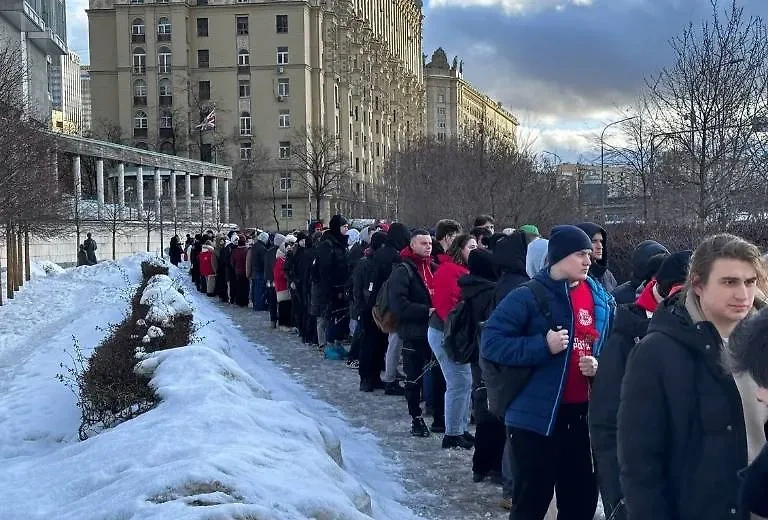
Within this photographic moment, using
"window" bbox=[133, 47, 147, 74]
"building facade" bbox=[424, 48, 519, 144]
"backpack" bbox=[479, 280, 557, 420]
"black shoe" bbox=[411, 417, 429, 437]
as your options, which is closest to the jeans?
"black shoe" bbox=[411, 417, 429, 437]

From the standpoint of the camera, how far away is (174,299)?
1330 centimetres

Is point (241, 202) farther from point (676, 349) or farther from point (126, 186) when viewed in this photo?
point (676, 349)

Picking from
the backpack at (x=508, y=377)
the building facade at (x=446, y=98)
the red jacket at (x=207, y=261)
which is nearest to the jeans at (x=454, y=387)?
the backpack at (x=508, y=377)

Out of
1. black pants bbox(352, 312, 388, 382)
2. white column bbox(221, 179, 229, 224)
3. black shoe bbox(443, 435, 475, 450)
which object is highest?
white column bbox(221, 179, 229, 224)

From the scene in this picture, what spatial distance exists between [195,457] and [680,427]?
10.4ft

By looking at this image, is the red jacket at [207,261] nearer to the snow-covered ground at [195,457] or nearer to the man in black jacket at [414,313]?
the snow-covered ground at [195,457]

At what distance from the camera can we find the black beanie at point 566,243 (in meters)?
5.32

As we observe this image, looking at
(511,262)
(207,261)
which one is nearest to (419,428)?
(511,262)

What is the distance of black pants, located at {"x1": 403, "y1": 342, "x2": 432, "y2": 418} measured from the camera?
10.0 meters

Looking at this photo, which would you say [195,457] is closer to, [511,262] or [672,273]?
[511,262]

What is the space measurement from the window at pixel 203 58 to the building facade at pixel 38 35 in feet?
89.5

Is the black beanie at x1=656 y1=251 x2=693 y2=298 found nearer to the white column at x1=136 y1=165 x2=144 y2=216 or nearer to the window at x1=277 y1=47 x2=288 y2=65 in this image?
the white column at x1=136 y1=165 x2=144 y2=216

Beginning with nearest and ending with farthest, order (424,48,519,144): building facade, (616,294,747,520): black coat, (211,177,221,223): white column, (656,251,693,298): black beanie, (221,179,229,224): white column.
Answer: (616,294,747,520): black coat
(656,251,693,298): black beanie
(211,177,221,223): white column
(221,179,229,224): white column
(424,48,519,144): building facade

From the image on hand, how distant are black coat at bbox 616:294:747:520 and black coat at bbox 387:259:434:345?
6.44 meters
